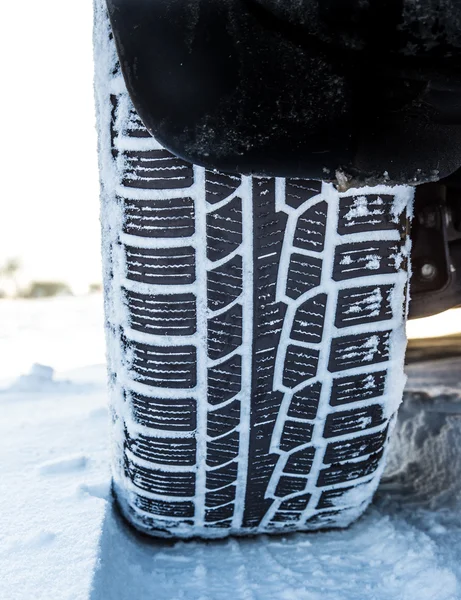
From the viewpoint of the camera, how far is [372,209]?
69cm

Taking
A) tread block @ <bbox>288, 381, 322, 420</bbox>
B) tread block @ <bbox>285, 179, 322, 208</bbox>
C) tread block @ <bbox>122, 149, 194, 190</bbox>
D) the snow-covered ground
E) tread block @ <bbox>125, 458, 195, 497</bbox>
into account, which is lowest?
the snow-covered ground

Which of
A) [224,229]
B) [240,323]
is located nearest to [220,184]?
[224,229]

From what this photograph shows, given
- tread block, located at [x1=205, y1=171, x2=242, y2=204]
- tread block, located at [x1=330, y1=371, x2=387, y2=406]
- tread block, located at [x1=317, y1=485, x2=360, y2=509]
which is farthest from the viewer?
tread block, located at [x1=317, y1=485, x2=360, y2=509]

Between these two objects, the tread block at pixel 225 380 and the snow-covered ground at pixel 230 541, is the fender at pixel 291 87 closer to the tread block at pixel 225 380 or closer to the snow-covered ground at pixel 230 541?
the tread block at pixel 225 380

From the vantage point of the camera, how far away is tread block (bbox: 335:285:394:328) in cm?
71

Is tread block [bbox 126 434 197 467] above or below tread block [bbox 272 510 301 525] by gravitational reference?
above

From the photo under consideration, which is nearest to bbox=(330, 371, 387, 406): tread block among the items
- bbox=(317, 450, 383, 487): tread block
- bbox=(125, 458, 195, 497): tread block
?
bbox=(317, 450, 383, 487): tread block

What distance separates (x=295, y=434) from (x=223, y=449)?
94 mm

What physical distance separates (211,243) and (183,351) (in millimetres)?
137

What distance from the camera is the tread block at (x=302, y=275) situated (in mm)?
678

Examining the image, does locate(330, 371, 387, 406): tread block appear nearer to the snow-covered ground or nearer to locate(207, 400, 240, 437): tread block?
locate(207, 400, 240, 437): tread block

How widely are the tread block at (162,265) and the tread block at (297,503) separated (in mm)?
372

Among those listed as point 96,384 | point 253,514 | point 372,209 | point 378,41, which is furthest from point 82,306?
point 378,41

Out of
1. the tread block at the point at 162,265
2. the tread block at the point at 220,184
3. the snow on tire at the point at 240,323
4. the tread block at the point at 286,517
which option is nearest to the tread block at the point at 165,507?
the snow on tire at the point at 240,323
